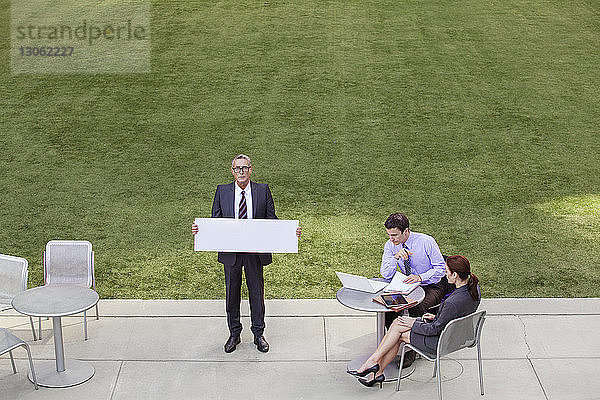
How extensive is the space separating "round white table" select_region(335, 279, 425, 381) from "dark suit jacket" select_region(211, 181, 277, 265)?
2.57 feet

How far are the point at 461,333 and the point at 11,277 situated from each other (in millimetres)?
4098

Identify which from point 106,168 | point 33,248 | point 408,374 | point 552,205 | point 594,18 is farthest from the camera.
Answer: point 594,18

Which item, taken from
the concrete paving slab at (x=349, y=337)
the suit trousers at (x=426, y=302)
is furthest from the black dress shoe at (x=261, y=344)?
the suit trousers at (x=426, y=302)

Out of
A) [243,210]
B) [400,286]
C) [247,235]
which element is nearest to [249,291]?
[247,235]

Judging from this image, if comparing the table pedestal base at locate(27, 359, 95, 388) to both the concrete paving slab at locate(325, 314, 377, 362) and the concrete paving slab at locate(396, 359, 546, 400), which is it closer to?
the concrete paving slab at locate(325, 314, 377, 362)

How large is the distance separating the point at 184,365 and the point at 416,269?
2251 millimetres

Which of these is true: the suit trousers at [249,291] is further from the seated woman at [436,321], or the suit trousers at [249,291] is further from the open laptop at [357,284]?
the seated woman at [436,321]

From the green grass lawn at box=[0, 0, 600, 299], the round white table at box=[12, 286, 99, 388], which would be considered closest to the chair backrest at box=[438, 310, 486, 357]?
the green grass lawn at box=[0, 0, 600, 299]

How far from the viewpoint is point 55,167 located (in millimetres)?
12148

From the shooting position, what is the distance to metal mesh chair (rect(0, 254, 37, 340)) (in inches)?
267

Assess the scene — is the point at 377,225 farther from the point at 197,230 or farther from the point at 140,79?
the point at 140,79

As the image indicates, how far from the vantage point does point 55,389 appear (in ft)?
20.4

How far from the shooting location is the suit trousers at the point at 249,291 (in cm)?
666

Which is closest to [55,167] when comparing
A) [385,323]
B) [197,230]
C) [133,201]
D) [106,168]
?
[106,168]
